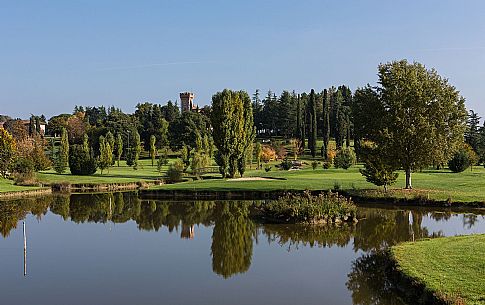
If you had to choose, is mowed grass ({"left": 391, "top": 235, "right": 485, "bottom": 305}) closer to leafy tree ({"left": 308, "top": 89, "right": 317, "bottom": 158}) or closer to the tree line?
the tree line

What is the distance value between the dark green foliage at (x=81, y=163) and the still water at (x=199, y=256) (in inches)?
1164

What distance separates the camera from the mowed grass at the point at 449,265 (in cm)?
1160

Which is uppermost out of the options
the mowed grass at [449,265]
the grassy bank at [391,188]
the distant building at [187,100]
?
the distant building at [187,100]

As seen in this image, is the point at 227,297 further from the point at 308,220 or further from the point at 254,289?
the point at 308,220

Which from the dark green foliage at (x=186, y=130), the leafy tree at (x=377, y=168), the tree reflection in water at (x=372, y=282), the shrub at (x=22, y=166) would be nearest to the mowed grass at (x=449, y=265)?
the tree reflection in water at (x=372, y=282)

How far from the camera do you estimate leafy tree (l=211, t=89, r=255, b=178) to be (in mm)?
55812

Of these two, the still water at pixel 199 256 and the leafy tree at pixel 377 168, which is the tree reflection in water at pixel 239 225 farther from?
the leafy tree at pixel 377 168

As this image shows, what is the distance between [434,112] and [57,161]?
47.8 m

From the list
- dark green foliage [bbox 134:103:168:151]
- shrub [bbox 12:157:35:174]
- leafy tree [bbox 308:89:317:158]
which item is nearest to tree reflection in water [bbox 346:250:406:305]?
shrub [bbox 12:157:35:174]

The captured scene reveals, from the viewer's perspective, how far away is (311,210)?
26.8 metres

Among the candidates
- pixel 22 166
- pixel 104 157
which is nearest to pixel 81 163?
pixel 104 157

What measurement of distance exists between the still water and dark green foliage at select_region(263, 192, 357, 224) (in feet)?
3.58

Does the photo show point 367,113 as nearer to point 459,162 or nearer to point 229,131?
point 229,131

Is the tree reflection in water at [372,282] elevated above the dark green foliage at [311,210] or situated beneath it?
situated beneath
